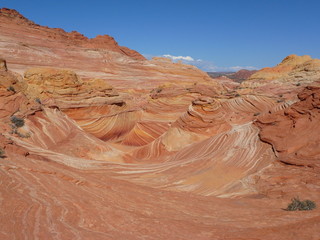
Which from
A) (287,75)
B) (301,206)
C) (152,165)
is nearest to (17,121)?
(152,165)

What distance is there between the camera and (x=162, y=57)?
41312 mm

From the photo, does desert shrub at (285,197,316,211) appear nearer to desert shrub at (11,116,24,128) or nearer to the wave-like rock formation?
desert shrub at (11,116,24,128)

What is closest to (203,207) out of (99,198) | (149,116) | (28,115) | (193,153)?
(99,198)

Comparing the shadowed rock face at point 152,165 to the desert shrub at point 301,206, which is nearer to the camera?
the shadowed rock face at point 152,165

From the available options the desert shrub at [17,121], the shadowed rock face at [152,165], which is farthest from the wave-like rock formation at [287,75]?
the desert shrub at [17,121]

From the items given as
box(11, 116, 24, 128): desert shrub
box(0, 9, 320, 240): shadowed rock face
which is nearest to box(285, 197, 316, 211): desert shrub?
box(0, 9, 320, 240): shadowed rock face

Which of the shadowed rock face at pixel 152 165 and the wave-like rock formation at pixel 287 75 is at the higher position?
the wave-like rock formation at pixel 287 75

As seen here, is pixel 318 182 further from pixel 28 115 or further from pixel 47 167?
pixel 28 115

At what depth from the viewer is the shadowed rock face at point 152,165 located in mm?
3564

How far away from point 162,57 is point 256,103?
83.7 ft

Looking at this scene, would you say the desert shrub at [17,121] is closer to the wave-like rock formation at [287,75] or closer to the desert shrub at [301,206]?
the desert shrub at [301,206]

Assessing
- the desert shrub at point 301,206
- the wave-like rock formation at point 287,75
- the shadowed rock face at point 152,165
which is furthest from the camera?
the wave-like rock formation at point 287,75

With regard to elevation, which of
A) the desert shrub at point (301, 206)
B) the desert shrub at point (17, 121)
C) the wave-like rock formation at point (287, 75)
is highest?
the wave-like rock formation at point (287, 75)

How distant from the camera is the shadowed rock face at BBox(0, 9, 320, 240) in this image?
356cm
